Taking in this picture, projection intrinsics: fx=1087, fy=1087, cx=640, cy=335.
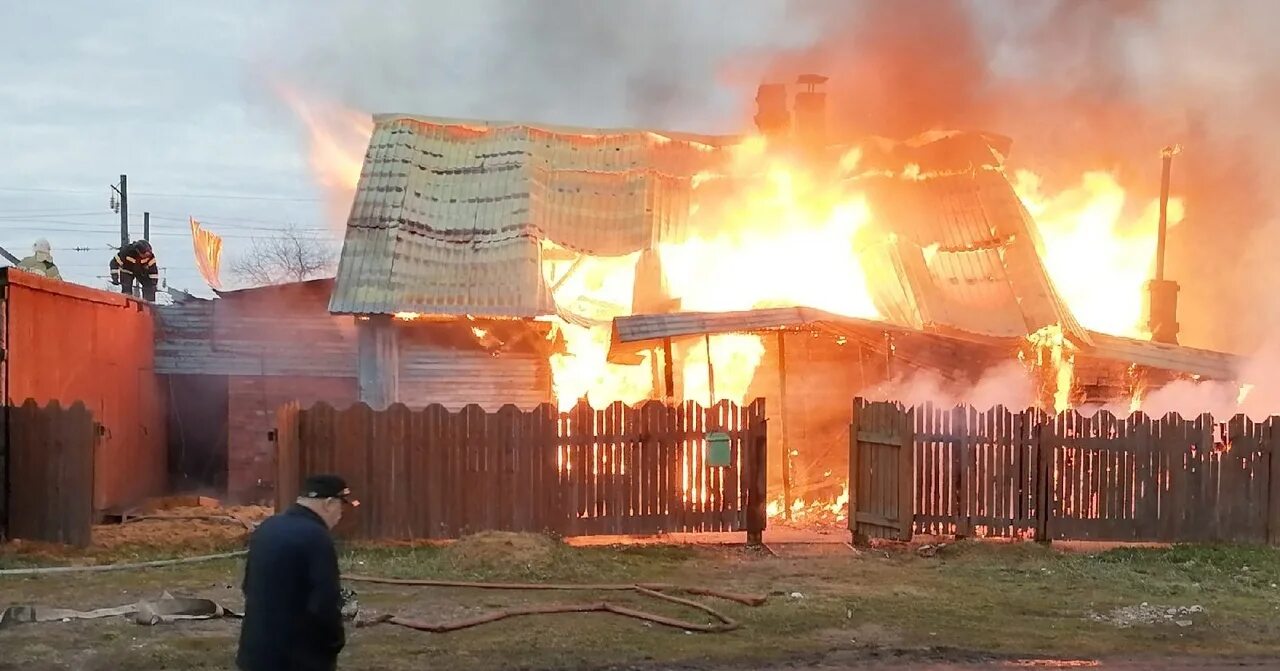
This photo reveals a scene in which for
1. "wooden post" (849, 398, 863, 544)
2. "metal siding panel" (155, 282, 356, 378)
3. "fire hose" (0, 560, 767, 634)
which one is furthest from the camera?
"metal siding panel" (155, 282, 356, 378)

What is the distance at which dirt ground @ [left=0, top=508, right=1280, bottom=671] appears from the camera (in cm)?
712

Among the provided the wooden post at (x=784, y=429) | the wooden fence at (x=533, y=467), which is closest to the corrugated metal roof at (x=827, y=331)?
the wooden post at (x=784, y=429)

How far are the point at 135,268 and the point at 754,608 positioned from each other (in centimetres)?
1501

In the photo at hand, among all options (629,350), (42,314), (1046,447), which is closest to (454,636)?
(1046,447)

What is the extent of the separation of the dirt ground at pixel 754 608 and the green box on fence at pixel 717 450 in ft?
2.99

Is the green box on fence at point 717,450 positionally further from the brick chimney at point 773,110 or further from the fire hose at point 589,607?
the brick chimney at point 773,110

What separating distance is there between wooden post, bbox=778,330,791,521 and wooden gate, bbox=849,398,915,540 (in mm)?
2618

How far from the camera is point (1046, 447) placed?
1160 centimetres

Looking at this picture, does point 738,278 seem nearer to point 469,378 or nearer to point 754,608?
point 469,378

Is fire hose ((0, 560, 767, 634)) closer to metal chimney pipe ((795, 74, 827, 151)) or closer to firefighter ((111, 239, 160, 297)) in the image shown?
metal chimney pipe ((795, 74, 827, 151))

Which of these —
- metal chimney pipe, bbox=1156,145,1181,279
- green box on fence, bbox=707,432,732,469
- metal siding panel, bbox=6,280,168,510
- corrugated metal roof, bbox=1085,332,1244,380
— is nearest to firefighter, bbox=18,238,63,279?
metal siding panel, bbox=6,280,168,510

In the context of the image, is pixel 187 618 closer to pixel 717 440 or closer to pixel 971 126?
pixel 717 440

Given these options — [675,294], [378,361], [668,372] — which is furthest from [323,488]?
[675,294]

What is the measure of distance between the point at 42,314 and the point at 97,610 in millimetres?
6902
